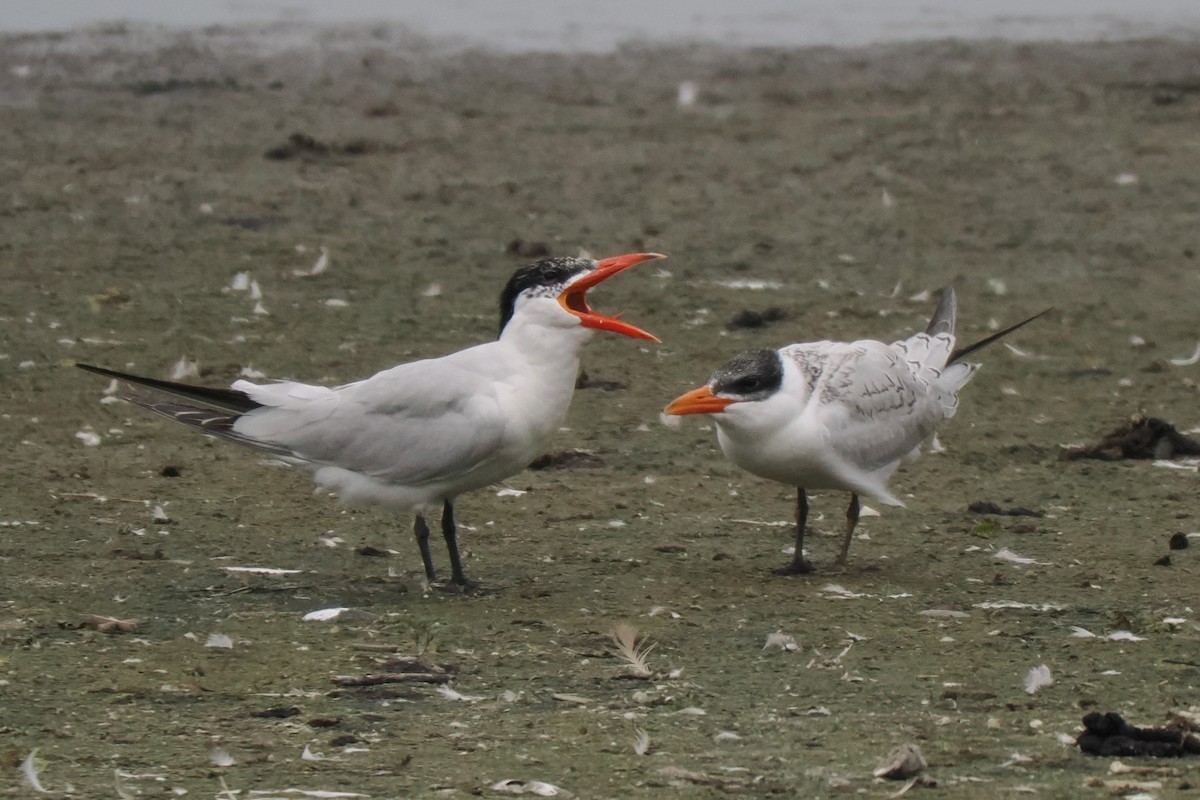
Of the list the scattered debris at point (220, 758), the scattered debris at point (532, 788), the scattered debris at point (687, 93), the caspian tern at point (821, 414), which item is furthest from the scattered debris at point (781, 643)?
the scattered debris at point (687, 93)

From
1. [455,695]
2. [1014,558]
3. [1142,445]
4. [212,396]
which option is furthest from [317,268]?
[455,695]

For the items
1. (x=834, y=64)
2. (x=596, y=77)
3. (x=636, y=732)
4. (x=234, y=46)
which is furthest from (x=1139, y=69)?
(x=636, y=732)

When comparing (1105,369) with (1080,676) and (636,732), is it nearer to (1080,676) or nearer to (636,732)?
(1080,676)

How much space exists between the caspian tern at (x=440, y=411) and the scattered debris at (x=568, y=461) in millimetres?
1316

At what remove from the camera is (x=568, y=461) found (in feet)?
24.4

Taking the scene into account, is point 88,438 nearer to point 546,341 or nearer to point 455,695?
point 546,341

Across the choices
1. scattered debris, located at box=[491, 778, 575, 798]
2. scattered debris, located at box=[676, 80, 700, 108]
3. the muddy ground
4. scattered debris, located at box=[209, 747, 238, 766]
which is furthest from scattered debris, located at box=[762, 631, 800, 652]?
scattered debris, located at box=[676, 80, 700, 108]

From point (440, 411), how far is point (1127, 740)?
230 centimetres

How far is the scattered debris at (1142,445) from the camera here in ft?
24.7

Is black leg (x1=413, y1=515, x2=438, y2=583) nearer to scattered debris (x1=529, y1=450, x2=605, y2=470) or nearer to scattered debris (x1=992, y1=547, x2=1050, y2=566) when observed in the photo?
scattered debris (x1=529, y1=450, x2=605, y2=470)

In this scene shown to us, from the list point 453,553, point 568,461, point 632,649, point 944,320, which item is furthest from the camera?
point 568,461

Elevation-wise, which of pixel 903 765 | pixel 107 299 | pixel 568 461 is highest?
pixel 903 765

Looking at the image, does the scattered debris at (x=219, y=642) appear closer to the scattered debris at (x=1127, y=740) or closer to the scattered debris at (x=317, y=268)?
the scattered debris at (x=1127, y=740)

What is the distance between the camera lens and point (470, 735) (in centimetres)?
464
